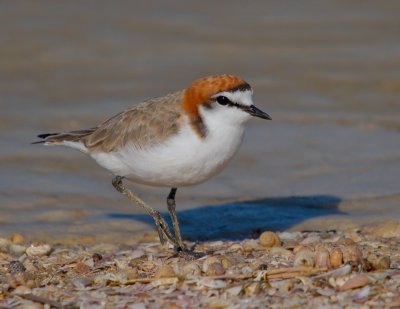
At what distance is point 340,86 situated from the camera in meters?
11.1

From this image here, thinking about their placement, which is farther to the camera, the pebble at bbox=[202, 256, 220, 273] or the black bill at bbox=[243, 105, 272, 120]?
the black bill at bbox=[243, 105, 272, 120]

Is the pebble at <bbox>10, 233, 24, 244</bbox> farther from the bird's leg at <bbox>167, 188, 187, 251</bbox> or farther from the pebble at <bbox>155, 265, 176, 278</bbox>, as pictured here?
the pebble at <bbox>155, 265, 176, 278</bbox>

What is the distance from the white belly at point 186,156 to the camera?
22.1 ft

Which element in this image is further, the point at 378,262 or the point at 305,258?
the point at 305,258

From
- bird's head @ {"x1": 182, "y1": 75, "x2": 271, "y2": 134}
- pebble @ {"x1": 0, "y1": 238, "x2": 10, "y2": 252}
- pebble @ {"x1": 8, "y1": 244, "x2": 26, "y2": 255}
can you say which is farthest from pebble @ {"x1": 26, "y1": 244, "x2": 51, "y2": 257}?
bird's head @ {"x1": 182, "y1": 75, "x2": 271, "y2": 134}

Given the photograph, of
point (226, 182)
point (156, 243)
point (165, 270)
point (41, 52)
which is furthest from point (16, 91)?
point (165, 270)

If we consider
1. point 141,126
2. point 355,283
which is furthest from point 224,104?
point 355,283

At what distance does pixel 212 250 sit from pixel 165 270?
4.42 ft

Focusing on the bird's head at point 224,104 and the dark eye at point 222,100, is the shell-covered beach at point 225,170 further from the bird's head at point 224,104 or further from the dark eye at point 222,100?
the dark eye at point 222,100

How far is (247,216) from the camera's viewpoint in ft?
27.0

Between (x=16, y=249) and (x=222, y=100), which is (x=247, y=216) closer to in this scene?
(x=222, y=100)

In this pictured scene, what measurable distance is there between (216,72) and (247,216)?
3582mm

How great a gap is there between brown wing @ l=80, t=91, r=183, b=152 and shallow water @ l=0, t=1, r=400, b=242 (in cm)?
87

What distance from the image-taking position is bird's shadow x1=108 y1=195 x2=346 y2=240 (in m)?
7.99
